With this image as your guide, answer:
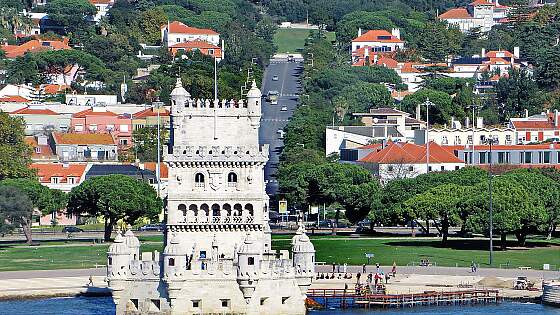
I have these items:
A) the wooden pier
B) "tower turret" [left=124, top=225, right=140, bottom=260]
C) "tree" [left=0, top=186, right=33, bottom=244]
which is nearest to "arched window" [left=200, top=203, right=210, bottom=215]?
"tower turret" [left=124, top=225, right=140, bottom=260]

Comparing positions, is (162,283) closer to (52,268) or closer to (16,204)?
(52,268)

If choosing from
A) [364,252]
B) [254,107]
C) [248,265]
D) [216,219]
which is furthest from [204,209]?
[364,252]

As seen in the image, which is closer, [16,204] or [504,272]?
[504,272]

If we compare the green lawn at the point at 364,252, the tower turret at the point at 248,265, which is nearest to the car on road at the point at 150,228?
the green lawn at the point at 364,252

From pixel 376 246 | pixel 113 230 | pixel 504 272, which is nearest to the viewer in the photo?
pixel 504 272

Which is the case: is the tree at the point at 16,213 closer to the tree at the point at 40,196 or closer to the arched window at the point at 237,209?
the tree at the point at 40,196

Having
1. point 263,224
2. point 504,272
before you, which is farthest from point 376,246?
point 263,224

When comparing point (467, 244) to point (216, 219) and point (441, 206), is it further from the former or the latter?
point (216, 219)

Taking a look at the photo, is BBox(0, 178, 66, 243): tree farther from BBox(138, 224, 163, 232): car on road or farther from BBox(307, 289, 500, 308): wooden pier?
BBox(307, 289, 500, 308): wooden pier
